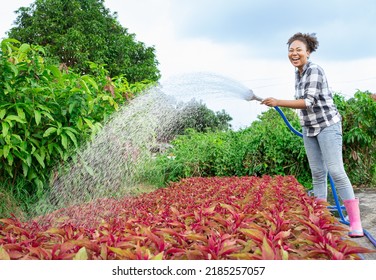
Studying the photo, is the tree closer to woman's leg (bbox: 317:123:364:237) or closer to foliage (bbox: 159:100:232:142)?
foliage (bbox: 159:100:232:142)

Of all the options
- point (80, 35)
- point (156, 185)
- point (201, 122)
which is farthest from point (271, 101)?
point (80, 35)

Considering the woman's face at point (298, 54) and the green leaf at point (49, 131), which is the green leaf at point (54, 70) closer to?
the green leaf at point (49, 131)

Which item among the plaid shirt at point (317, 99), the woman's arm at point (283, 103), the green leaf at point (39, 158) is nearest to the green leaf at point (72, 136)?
the green leaf at point (39, 158)

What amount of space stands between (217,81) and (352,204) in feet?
4.90

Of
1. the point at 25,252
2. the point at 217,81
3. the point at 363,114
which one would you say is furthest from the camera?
the point at 363,114

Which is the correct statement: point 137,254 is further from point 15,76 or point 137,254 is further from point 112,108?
point 112,108

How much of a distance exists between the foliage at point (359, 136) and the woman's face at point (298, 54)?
327 cm

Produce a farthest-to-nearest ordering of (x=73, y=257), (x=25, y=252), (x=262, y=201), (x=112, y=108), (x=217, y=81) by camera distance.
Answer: (x=112, y=108) < (x=217, y=81) < (x=262, y=201) < (x=25, y=252) < (x=73, y=257)

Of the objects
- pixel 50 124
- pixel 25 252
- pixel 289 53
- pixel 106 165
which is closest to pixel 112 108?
pixel 106 165

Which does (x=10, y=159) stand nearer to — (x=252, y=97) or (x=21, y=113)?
(x=21, y=113)

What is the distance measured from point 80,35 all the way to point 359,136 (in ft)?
46.2

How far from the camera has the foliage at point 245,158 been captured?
22.2 feet

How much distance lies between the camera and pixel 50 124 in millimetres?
3947

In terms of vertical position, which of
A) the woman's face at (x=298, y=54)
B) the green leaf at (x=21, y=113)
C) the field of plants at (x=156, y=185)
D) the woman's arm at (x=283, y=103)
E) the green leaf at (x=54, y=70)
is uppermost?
the woman's face at (x=298, y=54)
